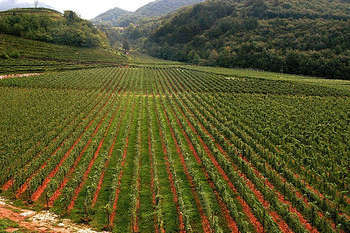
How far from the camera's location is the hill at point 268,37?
92625 mm

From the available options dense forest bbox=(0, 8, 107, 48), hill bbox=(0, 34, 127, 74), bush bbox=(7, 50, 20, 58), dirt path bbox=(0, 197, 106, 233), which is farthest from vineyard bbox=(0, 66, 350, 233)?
dense forest bbox=(0, 8, 107, 48)

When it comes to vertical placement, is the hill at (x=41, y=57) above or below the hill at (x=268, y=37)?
below

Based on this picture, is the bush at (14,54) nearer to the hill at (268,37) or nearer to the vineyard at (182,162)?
the vineyard at (182,162)

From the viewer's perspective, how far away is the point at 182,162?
77.3 ft

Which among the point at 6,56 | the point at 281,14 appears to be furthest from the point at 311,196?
the point at 281,14

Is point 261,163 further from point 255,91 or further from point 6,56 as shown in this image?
point 6,56

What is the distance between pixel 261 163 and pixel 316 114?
21.5 m

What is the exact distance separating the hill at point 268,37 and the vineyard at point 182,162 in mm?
56965

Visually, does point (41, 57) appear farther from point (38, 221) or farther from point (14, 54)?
point (38, 221)

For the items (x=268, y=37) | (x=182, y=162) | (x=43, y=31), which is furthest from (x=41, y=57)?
(x=268, y=37)

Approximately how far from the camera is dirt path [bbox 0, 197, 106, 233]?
1388 centimetres

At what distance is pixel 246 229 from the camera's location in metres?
14.1

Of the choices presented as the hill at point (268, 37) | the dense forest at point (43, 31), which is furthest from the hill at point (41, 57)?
the hill at point (268, 37)

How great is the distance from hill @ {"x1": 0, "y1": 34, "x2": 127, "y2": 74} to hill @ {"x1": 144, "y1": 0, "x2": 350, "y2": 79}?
58852mm
